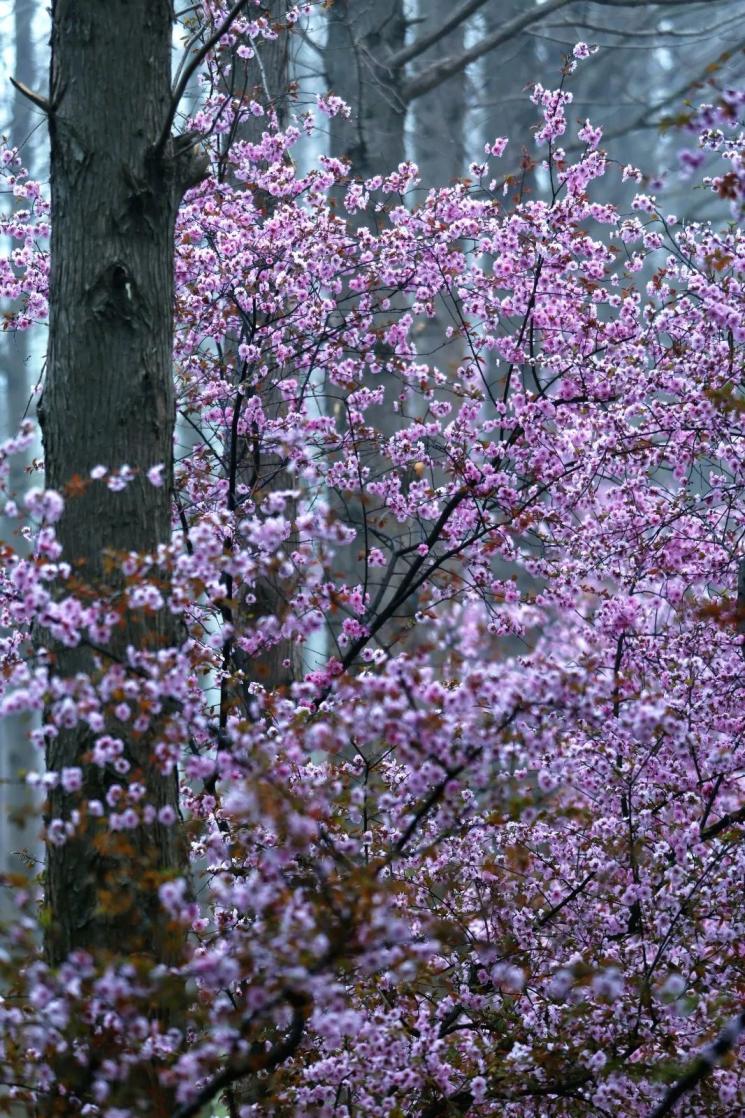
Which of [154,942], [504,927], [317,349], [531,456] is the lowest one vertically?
[154,942]

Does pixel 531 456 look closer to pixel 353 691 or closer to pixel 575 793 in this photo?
pixel 575 793

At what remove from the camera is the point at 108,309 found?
384 cm

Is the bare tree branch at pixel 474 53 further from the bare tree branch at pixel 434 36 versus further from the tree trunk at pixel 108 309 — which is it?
the tree trunk at pixel 108 309

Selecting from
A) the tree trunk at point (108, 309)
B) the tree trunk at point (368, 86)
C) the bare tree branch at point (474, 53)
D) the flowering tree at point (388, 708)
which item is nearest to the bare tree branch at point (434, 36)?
the tree trunk at point (368, 86)

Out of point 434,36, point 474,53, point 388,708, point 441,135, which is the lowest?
point 388,708

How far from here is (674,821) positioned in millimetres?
4512

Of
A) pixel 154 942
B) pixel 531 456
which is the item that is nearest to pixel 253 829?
pixel 154 942

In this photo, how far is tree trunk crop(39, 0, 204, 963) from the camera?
360cm

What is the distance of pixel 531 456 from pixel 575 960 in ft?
7.48

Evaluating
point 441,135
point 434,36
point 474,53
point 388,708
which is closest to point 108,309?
point 388,708

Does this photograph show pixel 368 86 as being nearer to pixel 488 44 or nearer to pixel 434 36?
pixel 434 36

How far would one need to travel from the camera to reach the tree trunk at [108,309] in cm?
360

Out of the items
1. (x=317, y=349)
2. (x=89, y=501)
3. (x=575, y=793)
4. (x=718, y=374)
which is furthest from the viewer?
(x=317, y=349)

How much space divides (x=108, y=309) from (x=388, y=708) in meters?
1.77
